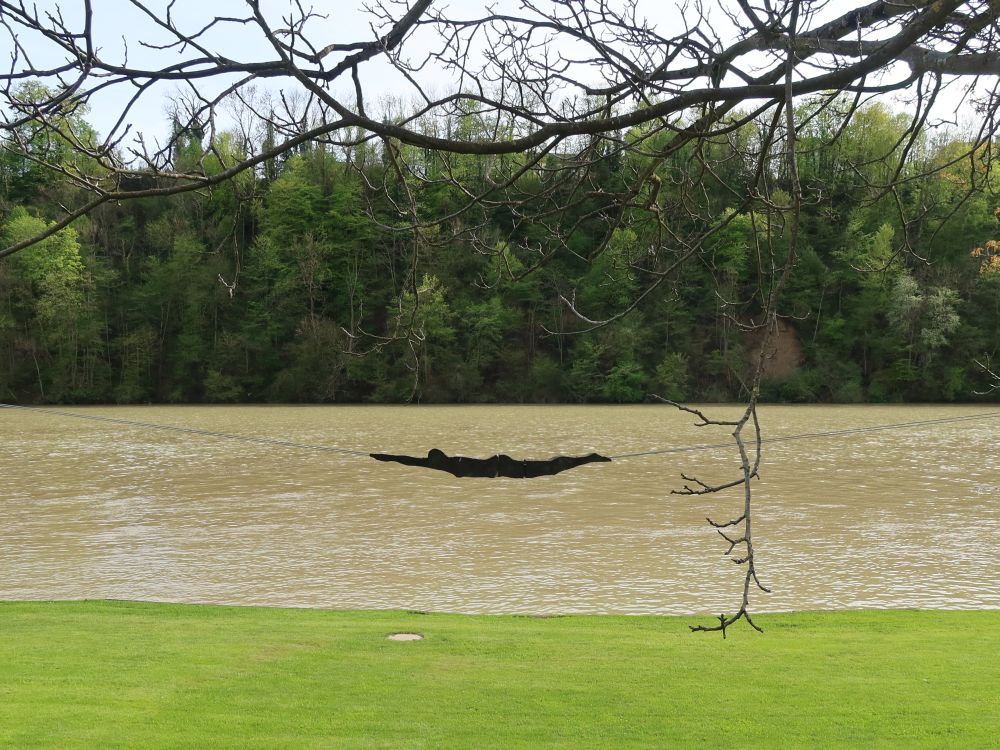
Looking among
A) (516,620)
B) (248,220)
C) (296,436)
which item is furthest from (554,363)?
(516,620)

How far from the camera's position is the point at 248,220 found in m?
50.9

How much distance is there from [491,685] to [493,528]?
22.8ft

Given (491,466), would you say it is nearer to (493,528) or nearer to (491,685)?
(491,685)

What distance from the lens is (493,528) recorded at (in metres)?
11.3

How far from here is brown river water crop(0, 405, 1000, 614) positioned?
8.08 meters

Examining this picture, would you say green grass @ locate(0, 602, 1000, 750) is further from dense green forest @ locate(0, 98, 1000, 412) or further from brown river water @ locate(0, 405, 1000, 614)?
dense green forest @ locate(0, 98, 1000, 412)

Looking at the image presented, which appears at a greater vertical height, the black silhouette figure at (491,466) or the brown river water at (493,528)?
the black silhouette figure at (491,466)

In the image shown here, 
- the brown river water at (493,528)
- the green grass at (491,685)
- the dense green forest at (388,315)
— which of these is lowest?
the brown river water at (493,528)

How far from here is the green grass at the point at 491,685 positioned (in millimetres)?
3732

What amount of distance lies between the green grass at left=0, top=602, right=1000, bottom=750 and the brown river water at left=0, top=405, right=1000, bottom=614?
1978 millimetres

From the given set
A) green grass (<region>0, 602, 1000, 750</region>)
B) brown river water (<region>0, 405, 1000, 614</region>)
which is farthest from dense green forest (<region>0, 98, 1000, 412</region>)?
green grass (<region>0, 602, 1000, 750</region>)

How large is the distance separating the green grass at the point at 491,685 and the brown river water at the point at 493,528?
1.98m

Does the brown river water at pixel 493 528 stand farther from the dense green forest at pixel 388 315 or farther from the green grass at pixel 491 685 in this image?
the dense green forest at pixel 388 315

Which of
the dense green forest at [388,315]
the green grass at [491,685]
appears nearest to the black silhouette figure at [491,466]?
the green grass at [491,685]
